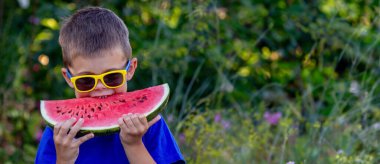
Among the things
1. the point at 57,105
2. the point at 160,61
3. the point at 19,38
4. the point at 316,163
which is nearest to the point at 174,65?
the point at 160,61

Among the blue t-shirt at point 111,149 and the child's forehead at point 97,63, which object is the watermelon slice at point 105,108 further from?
the child's forehead at point 97,63

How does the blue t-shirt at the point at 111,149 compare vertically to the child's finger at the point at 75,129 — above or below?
below

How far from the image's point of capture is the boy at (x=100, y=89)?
2.95 meters

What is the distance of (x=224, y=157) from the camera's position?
4660mm

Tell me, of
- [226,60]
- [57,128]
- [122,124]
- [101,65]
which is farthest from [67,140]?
[226,60]

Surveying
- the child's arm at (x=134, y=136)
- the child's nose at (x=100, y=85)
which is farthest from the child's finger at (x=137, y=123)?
the child's nose at (x=100, y=85)

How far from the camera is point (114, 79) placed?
3.04 metres

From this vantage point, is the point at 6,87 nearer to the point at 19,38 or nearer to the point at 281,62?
the point at 19,38

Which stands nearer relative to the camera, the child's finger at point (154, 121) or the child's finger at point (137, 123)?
the child's finger at point (137, 123)

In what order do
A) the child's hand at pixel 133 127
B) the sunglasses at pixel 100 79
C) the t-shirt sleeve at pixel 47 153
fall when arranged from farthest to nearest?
the t-shirt sleeve at pixel 47 153 → the sunglasses at pixel 100 79 → the child's hand at pixel 133 127

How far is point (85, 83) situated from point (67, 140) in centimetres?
24

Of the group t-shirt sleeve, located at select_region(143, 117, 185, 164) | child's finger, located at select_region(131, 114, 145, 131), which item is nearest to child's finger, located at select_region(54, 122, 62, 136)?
child's finger, located at select_region(131, 114, 145, 131)

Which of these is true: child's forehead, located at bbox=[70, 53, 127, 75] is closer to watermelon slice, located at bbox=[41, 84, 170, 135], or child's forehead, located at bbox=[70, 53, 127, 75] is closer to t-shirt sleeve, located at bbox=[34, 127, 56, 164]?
watermelon slice, located at bbox=[41, 84, 170, 135]

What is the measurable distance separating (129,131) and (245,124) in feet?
6.27
